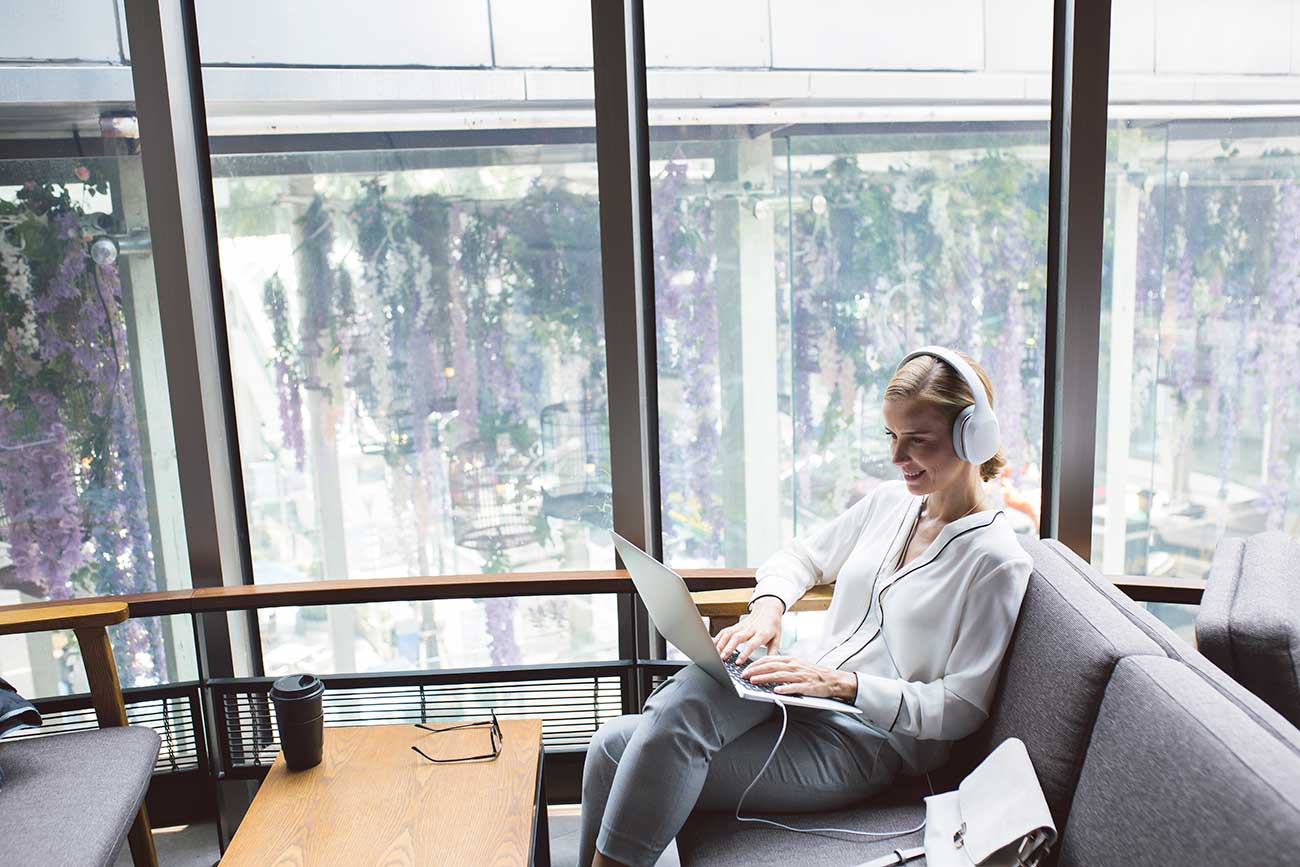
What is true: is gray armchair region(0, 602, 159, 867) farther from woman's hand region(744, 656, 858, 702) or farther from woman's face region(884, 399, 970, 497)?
woman's face region(884, 399, 970, 497)

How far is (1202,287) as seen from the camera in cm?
237

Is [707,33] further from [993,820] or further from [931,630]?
[993,820]

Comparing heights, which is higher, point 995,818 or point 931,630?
point 931,630

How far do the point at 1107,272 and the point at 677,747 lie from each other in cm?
163

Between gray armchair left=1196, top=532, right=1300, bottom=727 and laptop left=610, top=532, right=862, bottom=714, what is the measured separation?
23.5 inches

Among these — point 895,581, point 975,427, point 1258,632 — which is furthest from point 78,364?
point 1258,632

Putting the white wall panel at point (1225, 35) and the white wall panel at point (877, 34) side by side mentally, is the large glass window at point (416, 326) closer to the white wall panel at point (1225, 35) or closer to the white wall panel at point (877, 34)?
the white wall panel at point (877, 34)

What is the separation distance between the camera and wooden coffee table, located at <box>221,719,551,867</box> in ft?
5.18

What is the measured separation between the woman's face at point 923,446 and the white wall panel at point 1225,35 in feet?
4.24

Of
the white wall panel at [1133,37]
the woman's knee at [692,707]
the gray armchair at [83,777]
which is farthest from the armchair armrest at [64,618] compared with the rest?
the white wall panel at [1133,37]

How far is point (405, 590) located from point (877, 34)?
185 centimetres

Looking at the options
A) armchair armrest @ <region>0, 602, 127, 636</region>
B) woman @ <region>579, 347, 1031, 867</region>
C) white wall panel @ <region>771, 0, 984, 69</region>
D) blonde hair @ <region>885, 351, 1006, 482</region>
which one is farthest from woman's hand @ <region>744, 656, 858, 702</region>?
white wall panel @ <region>771, 0, 984, 69</region>

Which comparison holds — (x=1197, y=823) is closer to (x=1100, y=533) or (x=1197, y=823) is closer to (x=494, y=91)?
(x=1100, y=533)

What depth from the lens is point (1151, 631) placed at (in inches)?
58.8
